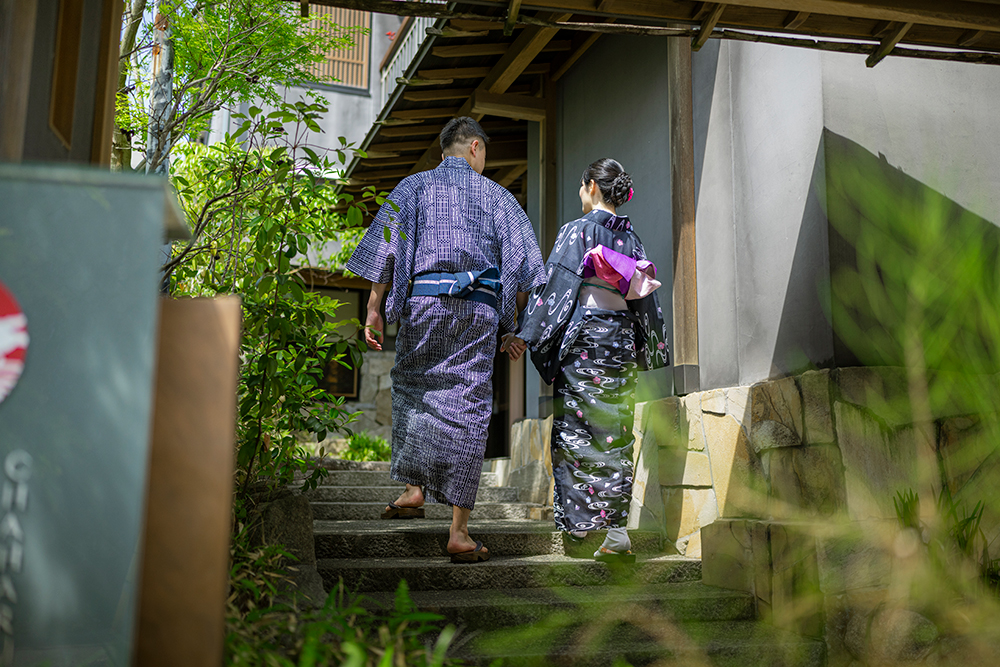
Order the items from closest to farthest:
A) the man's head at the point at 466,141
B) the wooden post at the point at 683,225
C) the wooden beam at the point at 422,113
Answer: the man's head at the point at 466,141, the wooden post at the point at 683,225, the wooden beam at the point at 422,113

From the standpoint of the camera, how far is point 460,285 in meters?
3.39

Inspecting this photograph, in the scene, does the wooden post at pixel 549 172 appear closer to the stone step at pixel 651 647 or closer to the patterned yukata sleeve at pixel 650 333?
the patterned yukata sleeve at pixel 650 333

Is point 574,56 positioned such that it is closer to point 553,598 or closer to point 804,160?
point 804,160

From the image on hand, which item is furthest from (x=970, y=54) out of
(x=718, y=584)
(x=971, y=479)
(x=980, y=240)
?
(x=718, y=584)

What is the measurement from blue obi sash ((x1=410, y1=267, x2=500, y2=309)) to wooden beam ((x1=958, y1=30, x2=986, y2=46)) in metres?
1.96

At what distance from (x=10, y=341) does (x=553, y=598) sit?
219 centimetres

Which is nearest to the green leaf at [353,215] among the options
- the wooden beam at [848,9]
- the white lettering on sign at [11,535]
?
the wooden beam at [848,9]

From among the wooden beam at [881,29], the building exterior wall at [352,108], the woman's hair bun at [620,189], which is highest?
the building exterior wall at [352,108]

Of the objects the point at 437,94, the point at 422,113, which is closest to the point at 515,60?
the point at 437,94

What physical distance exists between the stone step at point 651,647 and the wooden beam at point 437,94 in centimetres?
493

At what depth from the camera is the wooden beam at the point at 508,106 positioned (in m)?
6.49

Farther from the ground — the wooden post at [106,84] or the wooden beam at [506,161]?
the wooden beam at [506,161]

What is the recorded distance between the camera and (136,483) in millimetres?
1251

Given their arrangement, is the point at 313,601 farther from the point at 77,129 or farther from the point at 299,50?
the point at 299,50
